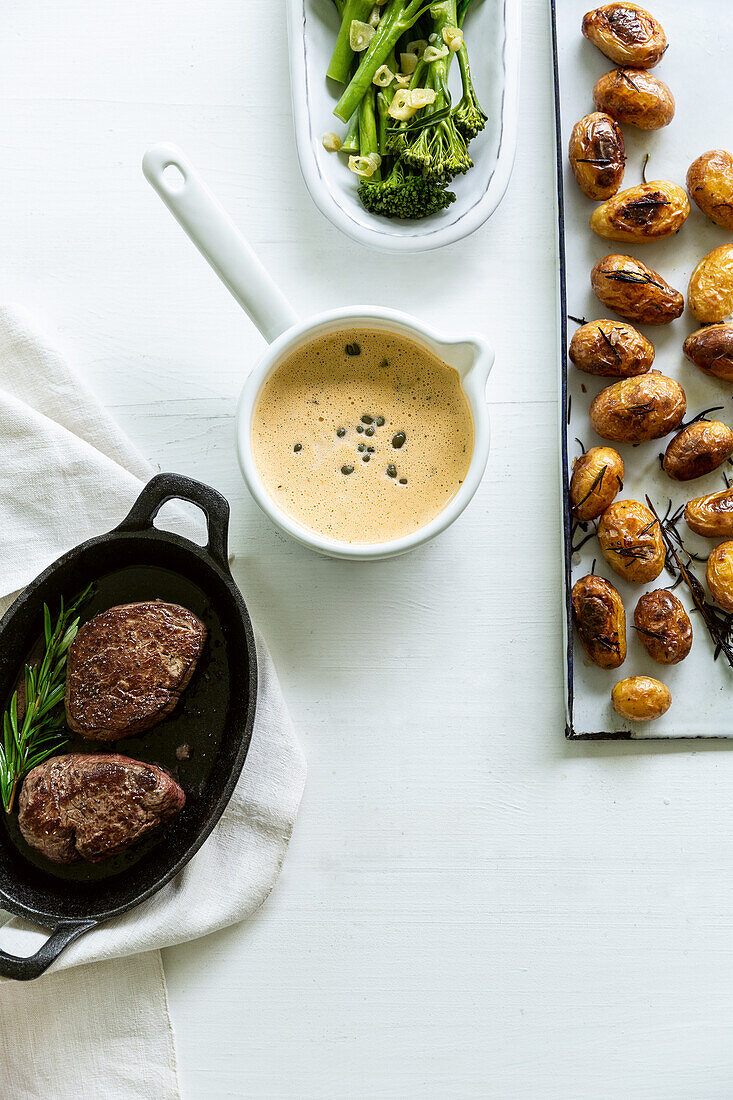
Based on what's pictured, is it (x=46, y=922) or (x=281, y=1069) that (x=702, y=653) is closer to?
(x=281, y=1069)

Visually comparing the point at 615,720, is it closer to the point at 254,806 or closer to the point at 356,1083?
the point at 254,806

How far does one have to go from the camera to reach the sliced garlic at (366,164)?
135 cm

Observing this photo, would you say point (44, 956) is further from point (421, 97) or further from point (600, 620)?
point (421, 97)

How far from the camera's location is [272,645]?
4.64ft

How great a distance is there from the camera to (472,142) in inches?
54.7

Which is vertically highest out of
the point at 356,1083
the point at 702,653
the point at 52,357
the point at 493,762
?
the point at 52,357

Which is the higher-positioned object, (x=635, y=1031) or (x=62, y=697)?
(x=62, y=697)

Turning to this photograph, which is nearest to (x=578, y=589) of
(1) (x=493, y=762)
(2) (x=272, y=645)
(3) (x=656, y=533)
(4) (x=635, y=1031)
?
(3) (x=656, y=533)

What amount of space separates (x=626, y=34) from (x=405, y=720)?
1086 mm

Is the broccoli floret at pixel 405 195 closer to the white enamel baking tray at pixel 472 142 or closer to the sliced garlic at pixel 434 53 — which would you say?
the white enamel baking tray at pixel 472 142

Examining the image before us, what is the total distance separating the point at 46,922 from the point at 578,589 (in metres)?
0.87

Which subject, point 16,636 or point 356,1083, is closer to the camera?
point 16,636

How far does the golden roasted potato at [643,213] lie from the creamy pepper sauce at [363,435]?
35 centimetres

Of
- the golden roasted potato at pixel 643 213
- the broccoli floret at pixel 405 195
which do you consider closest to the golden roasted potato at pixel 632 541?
the golden roasted potato at pixel 643 213
